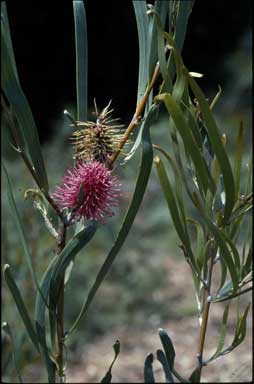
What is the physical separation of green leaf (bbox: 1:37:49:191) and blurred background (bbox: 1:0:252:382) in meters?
0.60

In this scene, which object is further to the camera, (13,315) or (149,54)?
(13,315)

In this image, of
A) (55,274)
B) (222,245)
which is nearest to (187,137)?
(222,245)

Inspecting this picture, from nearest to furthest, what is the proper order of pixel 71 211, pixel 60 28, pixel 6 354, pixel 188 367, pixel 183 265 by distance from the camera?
pixel 71 211, pixel 6 354, pixel 188 367, pixel 183 265, pixel 60 28

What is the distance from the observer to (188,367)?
305 centimetres

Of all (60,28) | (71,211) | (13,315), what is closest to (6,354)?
(13,315)

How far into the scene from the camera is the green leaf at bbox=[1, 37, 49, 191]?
2.59ft

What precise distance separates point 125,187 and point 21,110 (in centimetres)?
304

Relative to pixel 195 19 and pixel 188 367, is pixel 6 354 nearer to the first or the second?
pixel 188 367

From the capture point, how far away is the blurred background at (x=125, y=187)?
3.07m

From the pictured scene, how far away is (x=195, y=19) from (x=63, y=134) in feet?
7.10

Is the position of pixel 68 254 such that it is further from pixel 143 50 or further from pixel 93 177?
pixel 143 50

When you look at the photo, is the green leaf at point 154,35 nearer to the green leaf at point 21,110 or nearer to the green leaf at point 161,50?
the green leaf at point 161,50

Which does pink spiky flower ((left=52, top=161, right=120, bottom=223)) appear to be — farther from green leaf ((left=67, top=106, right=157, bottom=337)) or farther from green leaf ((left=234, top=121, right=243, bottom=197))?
green leaf ((left=234, top=121, right=243, bottom=197))

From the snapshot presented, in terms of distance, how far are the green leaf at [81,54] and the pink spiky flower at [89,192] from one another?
0.26 feet
